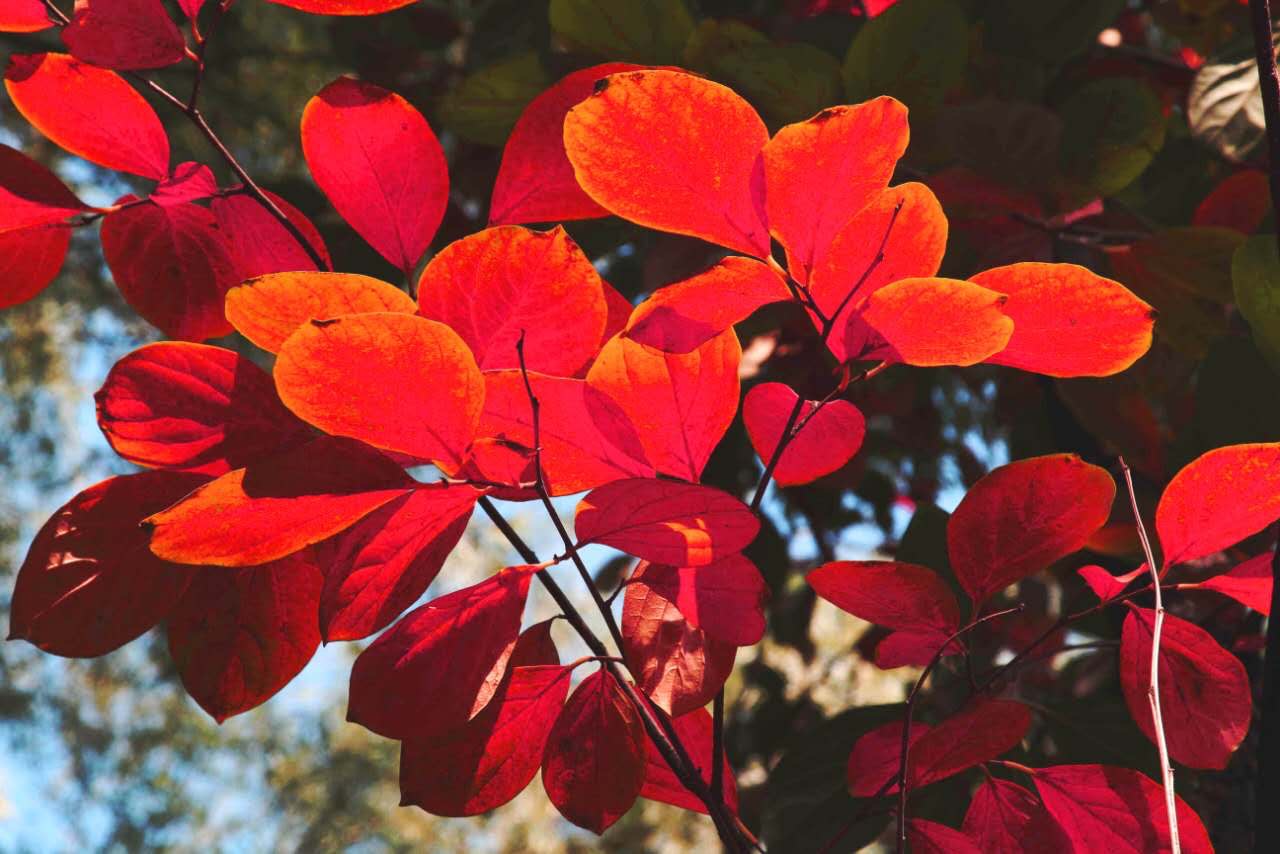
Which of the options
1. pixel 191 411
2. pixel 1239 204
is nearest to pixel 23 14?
pixel 191 411

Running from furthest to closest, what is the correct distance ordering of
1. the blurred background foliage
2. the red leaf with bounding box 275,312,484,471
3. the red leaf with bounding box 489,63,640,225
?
the blurred background foliage → the red leaf with bounding box 489,63,640,225 → the red leaf with bounding box 275,312,484,471

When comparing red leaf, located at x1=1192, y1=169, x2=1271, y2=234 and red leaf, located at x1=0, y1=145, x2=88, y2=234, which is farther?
red leaf, located at x1=1192, y1=169, x2=1271, y2=234

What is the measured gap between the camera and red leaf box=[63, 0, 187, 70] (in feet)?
1.04

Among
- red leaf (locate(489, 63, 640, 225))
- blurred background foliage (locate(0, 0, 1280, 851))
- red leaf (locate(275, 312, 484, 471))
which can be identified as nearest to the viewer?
red leaf (locate(275, 312, 484, 471))

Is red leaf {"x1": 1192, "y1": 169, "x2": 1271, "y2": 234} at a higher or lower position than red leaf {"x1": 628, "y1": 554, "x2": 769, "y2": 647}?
lower

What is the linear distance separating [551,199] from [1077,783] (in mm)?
256

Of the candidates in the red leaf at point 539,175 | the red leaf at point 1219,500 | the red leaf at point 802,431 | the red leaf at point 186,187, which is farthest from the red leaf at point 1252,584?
the red leaf at point 186,187

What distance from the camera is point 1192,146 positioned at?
0.81 m

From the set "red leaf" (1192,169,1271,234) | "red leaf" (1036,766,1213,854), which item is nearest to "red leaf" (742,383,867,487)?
"red leaf" (1036,766,1213,854)

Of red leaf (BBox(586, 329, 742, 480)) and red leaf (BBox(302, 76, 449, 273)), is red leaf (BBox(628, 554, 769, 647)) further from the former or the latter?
red leaf (BBox(302, 76, 449, 273))

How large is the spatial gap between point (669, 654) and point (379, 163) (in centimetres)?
18

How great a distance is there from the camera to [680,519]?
0.92ft

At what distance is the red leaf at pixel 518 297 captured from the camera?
0.29 meters

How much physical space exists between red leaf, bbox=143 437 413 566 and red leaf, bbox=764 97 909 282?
0.12m
